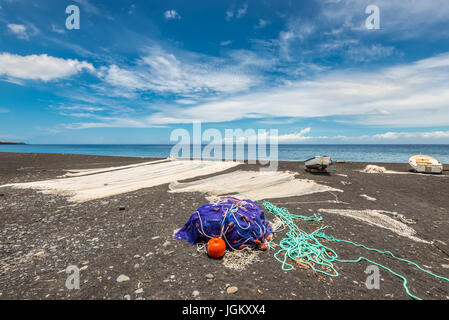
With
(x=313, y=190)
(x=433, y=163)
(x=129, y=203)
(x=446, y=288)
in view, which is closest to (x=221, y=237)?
(x=446, y=288)

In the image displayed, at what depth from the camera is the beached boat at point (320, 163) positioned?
43.9ft

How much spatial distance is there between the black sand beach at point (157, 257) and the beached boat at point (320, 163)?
21.8 feet

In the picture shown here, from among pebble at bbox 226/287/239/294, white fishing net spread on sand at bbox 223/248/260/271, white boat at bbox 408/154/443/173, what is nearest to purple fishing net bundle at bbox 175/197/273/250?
white fishing net spread on sand at bbox 223/248/260/271

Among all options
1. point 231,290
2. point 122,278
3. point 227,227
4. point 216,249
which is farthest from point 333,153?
point 122,278

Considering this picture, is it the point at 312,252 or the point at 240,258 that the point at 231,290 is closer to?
the point at 240,258

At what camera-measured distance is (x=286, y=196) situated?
7.91 meters

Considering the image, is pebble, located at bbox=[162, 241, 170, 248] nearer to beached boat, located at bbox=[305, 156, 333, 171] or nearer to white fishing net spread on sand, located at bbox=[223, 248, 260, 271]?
white fishing net spread on sand, located at bbox=[223, 248, 260, 271]

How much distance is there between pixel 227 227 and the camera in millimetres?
3912

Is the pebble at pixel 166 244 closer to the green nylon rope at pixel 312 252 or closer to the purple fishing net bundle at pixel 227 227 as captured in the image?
the purple fishing net bundle at pixel 227 227

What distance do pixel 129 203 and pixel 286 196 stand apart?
238 inches

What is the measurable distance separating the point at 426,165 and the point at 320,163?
865 centimetres

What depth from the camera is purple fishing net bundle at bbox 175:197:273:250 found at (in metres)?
3.92

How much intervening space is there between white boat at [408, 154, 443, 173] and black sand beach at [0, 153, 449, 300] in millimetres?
10744
